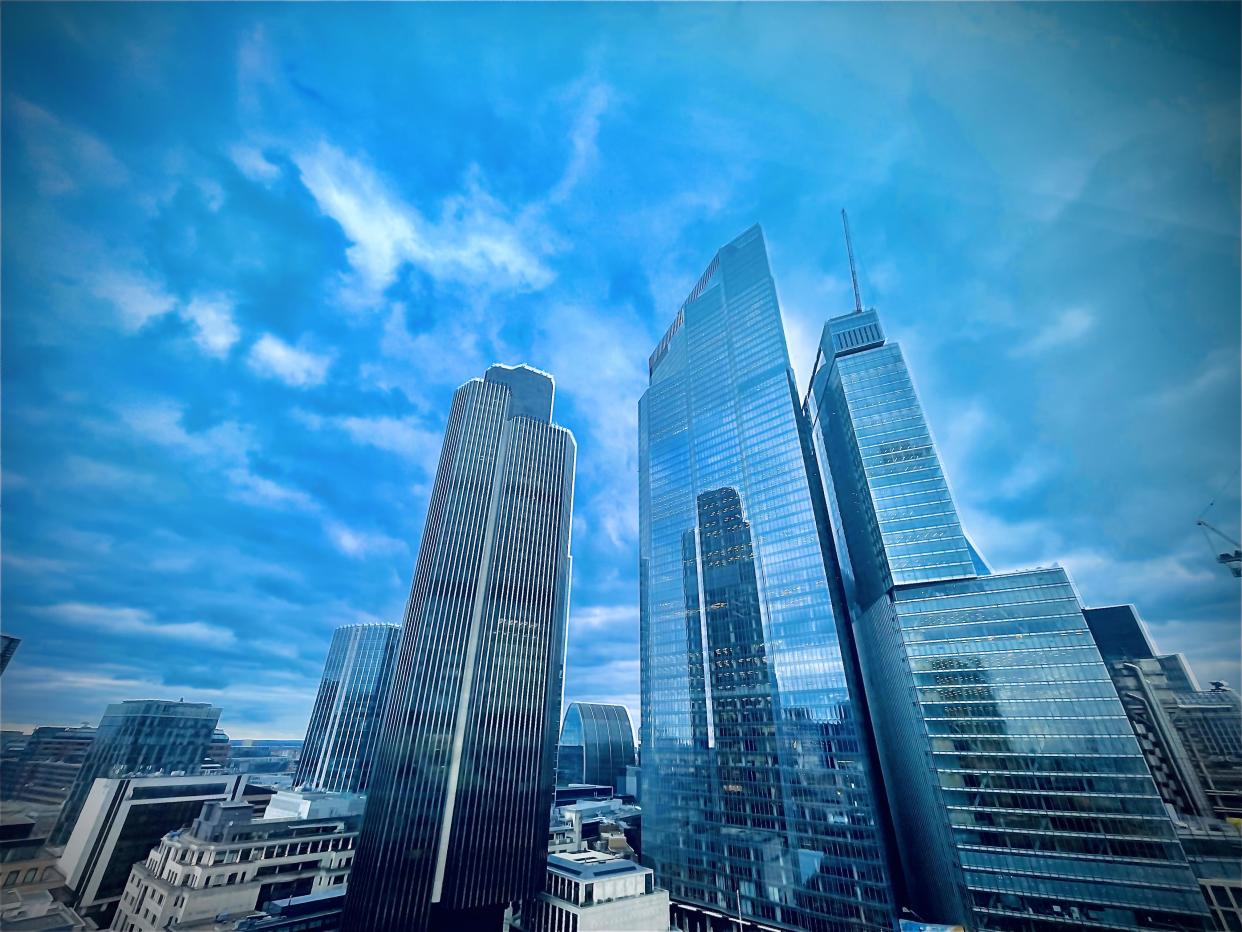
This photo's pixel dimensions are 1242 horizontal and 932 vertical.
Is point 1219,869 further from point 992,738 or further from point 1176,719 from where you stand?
point 1176,719

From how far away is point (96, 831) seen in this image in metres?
74.4

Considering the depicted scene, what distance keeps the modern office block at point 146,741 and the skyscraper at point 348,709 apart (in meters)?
28.2

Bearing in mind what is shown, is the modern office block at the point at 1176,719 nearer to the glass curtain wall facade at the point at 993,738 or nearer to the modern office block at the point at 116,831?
the glass curtain wall facade at the point at 993,738

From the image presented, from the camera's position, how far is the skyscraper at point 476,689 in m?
68.6

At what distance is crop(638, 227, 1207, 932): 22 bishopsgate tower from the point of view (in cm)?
6147

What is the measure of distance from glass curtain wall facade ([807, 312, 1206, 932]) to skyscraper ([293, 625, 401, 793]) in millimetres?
134489

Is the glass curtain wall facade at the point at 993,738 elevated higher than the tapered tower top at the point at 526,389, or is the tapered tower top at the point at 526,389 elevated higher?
the tapered tower top at the point at 526,389

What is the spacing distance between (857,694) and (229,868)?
104 meters

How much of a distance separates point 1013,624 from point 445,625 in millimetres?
93415

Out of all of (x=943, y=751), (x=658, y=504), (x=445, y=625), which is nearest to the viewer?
(x=943, y=751)

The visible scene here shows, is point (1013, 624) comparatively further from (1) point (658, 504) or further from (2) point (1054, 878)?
(1) point (658, 504)

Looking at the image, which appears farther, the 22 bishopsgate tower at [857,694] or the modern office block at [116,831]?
the modern office block at [116,831]

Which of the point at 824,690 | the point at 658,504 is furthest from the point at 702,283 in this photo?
the point at 824,690

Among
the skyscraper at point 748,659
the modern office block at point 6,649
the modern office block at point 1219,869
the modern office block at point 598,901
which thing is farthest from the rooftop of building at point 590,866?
the modern office block at point 1219,869
